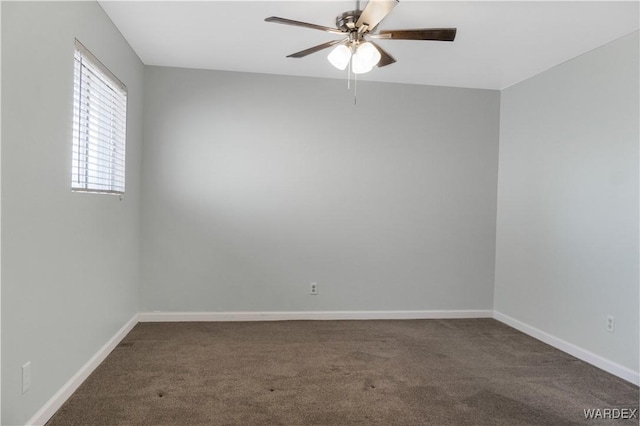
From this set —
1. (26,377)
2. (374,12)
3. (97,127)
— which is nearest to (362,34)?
(374,12)

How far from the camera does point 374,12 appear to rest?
1.92 metres

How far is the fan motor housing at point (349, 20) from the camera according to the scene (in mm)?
2139

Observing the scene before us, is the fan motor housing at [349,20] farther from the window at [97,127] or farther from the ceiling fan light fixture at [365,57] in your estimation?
the window at [97,127]

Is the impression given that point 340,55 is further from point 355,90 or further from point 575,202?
point 575,202

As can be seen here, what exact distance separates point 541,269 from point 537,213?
0.52 meters

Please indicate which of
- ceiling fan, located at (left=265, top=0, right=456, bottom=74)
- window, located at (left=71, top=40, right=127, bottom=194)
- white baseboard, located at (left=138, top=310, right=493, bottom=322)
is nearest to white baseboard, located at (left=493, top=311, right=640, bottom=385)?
white baseboard, located at (left=138, top=310, right=493, bottom=322)

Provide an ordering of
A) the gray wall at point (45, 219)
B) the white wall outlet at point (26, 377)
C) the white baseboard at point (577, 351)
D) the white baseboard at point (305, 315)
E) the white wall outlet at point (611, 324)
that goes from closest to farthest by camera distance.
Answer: the gray wall at point (45, 219), the white wall outlet at point (26, 377), the white baseboard at point (577, 351), the white wall outlet at point (611, 324), the white baseboard at point (305, 315)

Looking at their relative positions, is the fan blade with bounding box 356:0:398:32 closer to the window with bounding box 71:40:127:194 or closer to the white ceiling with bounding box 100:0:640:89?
the white ceiling with bounding box 100:0:640:89

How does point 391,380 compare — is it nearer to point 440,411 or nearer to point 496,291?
point 440,411

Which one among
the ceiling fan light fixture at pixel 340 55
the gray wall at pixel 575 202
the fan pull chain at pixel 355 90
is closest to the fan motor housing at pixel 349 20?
the ceiling fan light fixture at pixel 340 55

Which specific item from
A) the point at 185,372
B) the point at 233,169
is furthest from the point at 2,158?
the point at 233,169

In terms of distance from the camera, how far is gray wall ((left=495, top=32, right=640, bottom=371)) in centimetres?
276

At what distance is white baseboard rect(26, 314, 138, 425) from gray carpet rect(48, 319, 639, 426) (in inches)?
1.6

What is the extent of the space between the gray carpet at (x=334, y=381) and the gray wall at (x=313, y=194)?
1.72 ft
